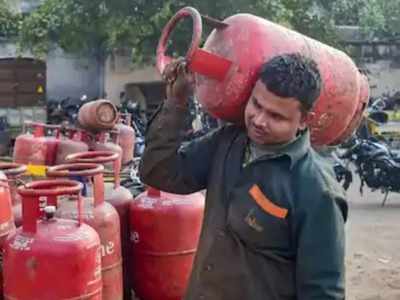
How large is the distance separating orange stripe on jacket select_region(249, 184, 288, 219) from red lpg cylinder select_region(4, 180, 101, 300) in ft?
3.73

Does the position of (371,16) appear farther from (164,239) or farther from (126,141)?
(164,239)

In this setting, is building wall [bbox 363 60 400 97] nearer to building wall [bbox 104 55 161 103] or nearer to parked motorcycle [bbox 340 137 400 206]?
building wall [bbox 104 55 161 103]

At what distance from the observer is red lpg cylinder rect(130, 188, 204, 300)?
→ 3596 millimetres

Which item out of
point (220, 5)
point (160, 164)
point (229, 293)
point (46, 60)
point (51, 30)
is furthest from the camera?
point (46, 60)

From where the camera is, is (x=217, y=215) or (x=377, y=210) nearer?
(x=217, y=215)

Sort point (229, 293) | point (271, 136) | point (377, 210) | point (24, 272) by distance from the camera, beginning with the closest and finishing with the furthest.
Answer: point (271, 136) < point (229, 293) < point (24, 272) < point (377, 210)

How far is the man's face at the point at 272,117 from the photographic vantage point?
180 cm

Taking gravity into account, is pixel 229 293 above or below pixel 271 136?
below

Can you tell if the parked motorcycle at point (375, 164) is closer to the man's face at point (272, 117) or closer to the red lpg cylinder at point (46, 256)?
the red lpg cylinder at point (46, 256)

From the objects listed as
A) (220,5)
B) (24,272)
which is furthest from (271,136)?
(220,5)

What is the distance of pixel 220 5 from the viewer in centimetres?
1195

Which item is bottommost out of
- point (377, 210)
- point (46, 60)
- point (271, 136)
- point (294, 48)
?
point (377, 210)

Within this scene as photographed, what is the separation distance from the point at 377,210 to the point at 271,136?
22.0ft

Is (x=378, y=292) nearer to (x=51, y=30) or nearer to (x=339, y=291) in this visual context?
(x=339, y=291)
